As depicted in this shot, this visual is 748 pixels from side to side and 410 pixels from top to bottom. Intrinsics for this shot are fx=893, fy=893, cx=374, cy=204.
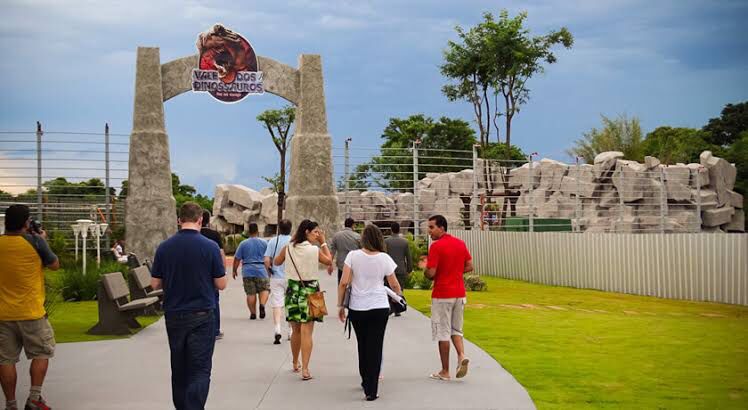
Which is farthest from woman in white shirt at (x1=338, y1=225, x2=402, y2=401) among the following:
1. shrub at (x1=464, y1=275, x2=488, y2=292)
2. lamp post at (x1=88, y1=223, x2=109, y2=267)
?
lamp post at (x1=88, y1=223, x2=109, y2=267)

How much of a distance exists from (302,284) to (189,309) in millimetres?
3164

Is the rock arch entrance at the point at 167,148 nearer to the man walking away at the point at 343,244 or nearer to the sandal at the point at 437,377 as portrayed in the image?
the man walking away at the point at 343,244

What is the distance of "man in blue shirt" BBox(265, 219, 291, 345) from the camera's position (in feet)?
43.2

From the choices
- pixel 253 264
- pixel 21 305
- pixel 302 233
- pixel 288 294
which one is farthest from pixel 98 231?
pixel 21 305

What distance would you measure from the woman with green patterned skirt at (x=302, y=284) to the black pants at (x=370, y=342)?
0.98m

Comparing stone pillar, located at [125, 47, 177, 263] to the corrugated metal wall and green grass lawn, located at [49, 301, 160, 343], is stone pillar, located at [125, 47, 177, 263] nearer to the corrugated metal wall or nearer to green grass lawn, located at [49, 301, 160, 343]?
green grass lawn, located at [49, 301, 160, 343]

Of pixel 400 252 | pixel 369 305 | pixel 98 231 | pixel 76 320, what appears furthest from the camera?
pixel 98 231

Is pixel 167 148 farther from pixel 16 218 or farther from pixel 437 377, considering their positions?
pixel 16 218

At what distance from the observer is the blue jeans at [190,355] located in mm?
7809

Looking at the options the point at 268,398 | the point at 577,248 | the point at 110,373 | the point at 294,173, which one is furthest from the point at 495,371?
the point at 294,173

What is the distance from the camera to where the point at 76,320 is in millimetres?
17703

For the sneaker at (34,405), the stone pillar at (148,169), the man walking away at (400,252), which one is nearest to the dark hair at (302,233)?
the sneaker at (34,405)

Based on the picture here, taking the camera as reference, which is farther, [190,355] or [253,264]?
[253,264]

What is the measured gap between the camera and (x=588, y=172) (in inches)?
1927
